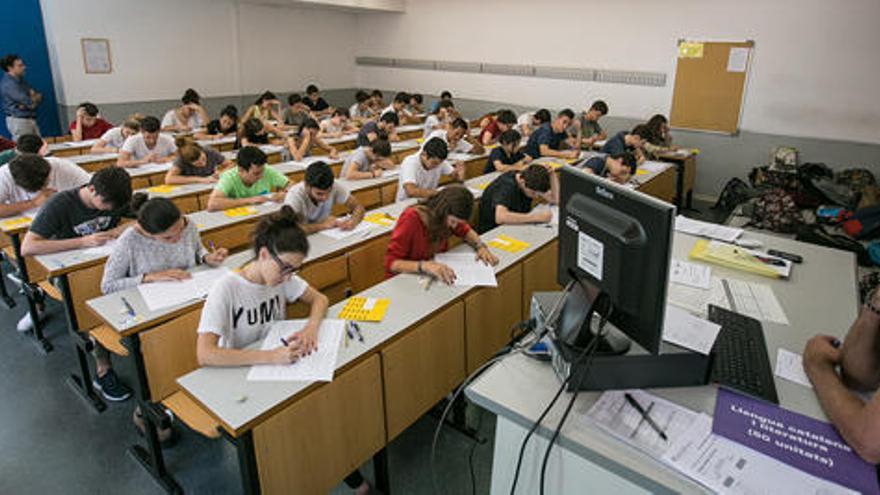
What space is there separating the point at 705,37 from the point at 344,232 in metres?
5.70

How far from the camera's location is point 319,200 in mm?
3332

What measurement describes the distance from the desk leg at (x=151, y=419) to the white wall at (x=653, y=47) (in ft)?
22.6

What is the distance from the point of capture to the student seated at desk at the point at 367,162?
4477 mm

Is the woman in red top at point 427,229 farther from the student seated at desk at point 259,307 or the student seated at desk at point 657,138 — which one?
the student seated at desk at point 657,138

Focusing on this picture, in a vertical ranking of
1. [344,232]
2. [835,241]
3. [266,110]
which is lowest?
[835,241]

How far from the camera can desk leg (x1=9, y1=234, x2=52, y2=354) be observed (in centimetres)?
300

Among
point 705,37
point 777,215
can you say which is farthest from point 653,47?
point 777,215

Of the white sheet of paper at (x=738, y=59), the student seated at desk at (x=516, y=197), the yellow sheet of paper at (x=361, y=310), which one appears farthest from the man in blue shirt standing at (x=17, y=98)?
the white sheet of paper at (x=738, y=59)

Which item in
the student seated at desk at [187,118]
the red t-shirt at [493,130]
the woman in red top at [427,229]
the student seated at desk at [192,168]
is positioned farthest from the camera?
the student seated at desk at [187,118]

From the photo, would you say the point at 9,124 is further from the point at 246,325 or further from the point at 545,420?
the point at 545,420

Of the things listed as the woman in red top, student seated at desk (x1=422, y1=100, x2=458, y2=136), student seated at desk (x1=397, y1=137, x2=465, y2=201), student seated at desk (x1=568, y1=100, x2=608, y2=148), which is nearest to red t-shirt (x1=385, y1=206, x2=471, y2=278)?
the woman in red top

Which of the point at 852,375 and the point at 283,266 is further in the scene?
the point at 283,266

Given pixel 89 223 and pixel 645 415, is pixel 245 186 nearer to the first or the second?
pixel 89 223

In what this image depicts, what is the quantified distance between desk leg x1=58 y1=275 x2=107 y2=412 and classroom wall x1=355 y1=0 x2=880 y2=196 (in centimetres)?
685
